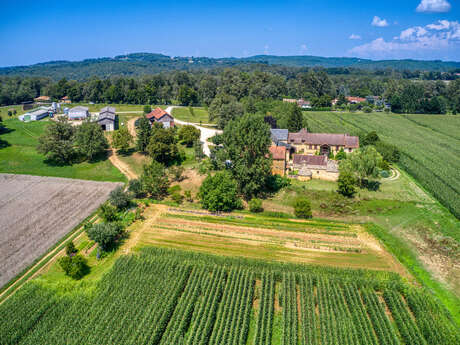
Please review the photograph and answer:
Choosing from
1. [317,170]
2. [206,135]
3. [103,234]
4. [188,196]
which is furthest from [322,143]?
[103,234]

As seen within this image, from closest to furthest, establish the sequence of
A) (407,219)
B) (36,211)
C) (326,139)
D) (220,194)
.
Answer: (407,219) → (220,194) → (36,211) → (326,139)

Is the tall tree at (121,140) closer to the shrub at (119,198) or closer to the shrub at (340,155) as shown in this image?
the shrub at (119,198)

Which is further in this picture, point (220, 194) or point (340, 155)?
point (340, 155)

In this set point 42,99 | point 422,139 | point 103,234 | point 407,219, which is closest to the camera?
point 103,234

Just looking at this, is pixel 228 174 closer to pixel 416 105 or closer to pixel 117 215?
pixel 117 215

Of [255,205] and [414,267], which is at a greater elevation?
[255,205]

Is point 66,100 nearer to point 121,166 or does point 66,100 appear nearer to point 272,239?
point 121,166

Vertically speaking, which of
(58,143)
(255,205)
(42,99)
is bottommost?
(255,205)
